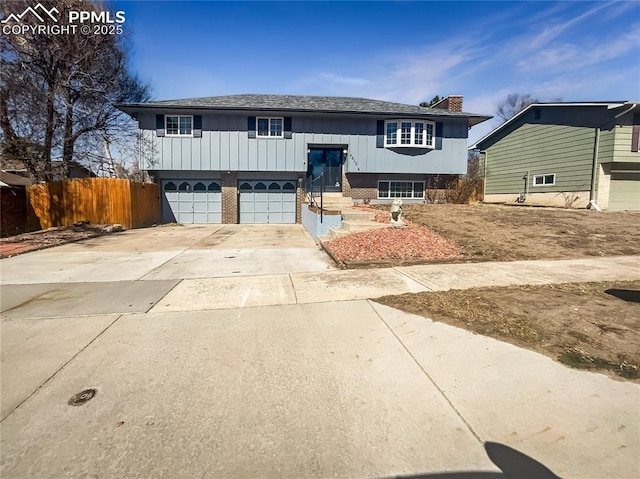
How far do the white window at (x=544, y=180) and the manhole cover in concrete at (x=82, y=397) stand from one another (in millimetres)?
22399

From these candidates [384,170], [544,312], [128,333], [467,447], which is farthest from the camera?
[384,170]

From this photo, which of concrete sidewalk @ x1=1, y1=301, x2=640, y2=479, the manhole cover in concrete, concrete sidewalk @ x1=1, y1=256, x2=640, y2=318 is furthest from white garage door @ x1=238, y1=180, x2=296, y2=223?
the manhole cover in concrete

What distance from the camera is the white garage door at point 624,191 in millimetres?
16922

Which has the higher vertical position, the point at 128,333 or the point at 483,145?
the point at 483,145

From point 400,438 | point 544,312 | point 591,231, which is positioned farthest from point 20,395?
point 591,231

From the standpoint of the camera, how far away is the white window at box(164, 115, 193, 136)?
18.2m

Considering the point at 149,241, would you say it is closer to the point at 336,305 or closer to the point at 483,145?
the point at 336,305

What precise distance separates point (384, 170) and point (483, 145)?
36.4ft

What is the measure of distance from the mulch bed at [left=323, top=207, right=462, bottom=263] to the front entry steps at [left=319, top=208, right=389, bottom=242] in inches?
18.2

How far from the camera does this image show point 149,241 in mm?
11820

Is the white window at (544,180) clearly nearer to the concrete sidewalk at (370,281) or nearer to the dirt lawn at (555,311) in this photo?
the dirt lawn at (555,311)

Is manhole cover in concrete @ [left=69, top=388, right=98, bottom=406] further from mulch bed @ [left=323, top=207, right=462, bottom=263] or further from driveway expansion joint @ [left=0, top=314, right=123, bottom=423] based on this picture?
mulch bed @ [left=323, top=207, right=462, bottom=263]

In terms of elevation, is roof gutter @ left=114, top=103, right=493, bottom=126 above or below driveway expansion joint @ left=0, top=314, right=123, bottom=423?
above

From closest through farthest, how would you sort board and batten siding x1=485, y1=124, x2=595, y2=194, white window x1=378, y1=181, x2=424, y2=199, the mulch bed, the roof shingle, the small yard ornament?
1. the mulch bed
2. the small yard ornament
3. board and batten siding x1=485, y1=124, x2=595, y2=194
4. the roof shingle
5. white window x1=378, y1=181, x2=424, y2=199
